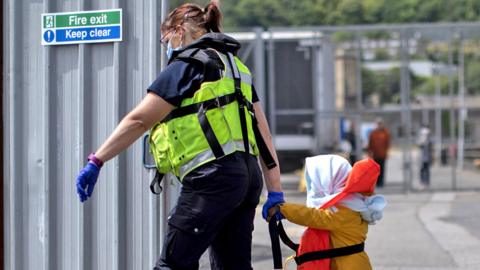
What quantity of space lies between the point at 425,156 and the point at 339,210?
1547 cm

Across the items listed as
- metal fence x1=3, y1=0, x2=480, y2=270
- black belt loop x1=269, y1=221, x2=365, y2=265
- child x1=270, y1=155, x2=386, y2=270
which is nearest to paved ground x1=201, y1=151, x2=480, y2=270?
metal fence x1=3, y1=0, x2=480, y2=270

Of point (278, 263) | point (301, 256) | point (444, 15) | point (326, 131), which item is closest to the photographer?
point (278, 263)

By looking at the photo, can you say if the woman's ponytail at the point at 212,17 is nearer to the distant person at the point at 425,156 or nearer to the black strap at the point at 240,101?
the black strap at the point at 240,101

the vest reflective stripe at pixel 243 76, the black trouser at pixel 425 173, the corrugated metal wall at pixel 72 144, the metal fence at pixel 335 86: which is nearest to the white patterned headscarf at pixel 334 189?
the vest reflective stripe at pixel 243 76

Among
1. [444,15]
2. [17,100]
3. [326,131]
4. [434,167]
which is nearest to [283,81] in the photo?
[326,131]

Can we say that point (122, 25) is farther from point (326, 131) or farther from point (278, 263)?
point (326, 131)

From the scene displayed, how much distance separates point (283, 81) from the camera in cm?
2002

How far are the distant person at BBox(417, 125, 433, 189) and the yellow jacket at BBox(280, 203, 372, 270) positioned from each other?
14462 millimetres

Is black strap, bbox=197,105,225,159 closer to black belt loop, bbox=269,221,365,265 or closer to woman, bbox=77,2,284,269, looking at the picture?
woman, bbox=77,2,284,269

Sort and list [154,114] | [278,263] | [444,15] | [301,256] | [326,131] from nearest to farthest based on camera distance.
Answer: [154,114] → [278,263] → [301,256] → [326,131] → [444,15]

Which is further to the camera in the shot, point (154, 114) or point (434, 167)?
point (434, 167)

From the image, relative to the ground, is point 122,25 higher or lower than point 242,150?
higher

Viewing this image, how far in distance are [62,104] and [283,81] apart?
15087mm

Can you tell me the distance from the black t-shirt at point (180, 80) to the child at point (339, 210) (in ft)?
3.30
